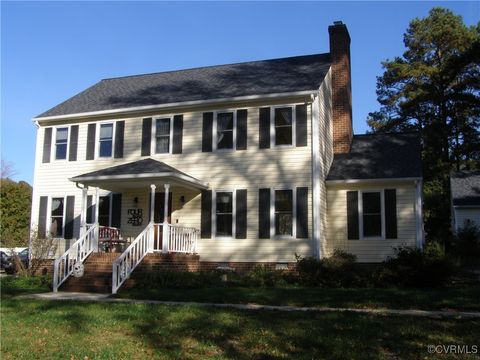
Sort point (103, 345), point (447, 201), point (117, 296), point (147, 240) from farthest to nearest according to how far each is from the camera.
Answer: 1. point (447, 201)
2. point (147, 240)
3. point (117, 296)
4. point (103, 345)

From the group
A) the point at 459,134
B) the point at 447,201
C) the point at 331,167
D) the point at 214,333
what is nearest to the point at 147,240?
the point at 331,167

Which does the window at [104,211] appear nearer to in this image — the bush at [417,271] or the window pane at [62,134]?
the window pane at [62,134]

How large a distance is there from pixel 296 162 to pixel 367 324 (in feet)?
31.1

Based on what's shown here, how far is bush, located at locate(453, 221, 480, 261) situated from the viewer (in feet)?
78.5

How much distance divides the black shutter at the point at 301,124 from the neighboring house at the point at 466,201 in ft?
46.2

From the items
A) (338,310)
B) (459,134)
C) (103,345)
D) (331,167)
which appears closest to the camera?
(103,345)

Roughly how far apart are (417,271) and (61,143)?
14.1m

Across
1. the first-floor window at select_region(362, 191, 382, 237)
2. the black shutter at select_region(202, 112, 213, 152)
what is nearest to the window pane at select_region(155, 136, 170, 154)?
the black shutter at select_region(202, 112, 213, 152)

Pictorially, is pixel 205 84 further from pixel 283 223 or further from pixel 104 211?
pixel 283 223

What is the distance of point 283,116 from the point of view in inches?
688

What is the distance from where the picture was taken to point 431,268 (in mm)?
13602

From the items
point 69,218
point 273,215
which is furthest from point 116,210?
point 273,215

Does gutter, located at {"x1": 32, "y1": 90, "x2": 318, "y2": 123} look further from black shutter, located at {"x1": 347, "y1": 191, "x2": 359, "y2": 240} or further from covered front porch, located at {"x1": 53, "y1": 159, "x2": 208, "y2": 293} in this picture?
black shutter, located at {"x1": 347, "y1": 191, "x2": 359, "y2": 240}

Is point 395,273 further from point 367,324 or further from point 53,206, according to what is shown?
point 53,206
